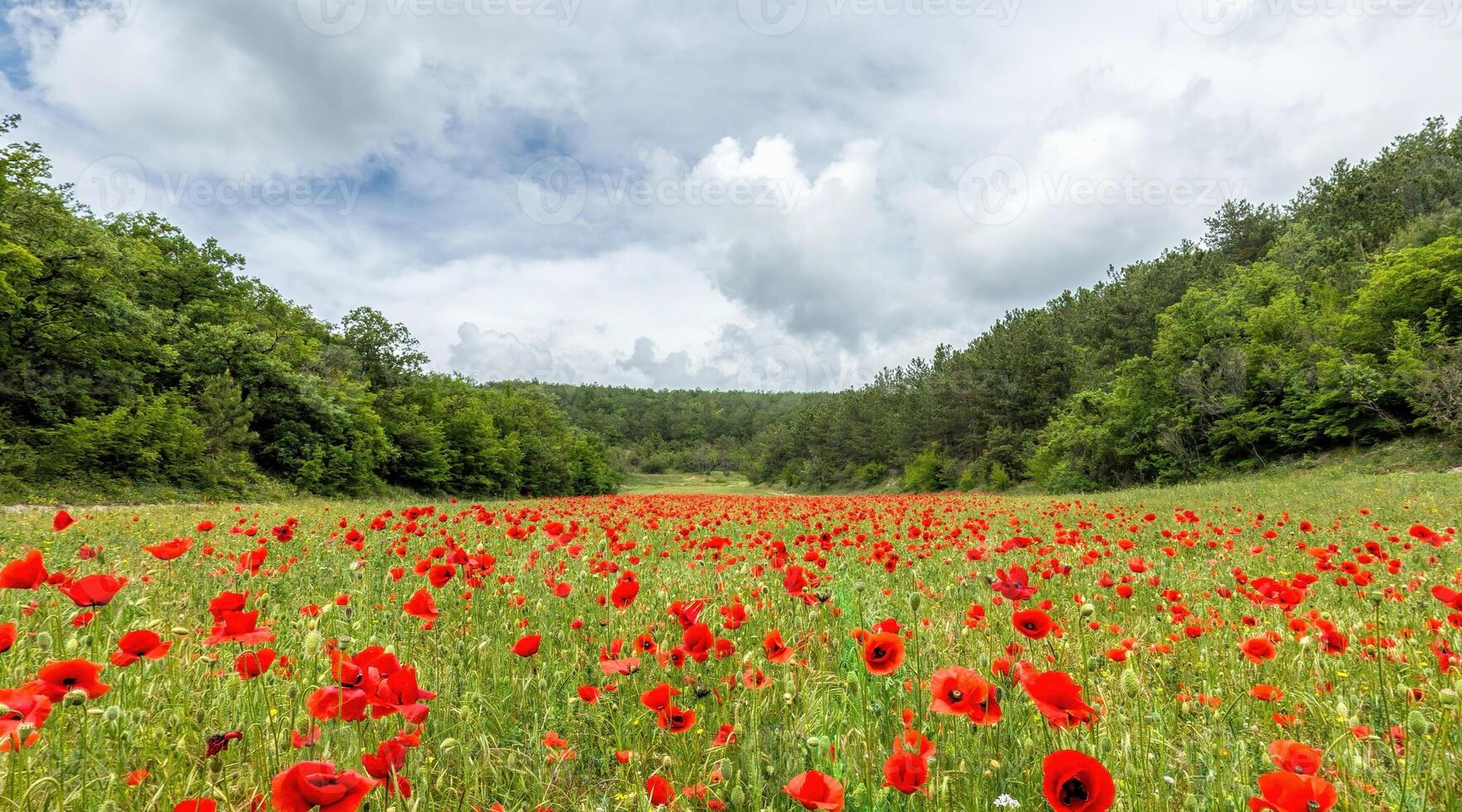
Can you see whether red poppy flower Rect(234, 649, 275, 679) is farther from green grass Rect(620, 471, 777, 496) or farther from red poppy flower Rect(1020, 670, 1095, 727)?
green grass Rect(620, 471, 777, 496)

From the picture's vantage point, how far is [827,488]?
66.8 meters

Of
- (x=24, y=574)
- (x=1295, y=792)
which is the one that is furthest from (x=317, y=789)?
(x=24, y=574)

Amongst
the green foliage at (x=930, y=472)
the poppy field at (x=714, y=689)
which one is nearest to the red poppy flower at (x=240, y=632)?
the poppy field at (x=714, y=689)

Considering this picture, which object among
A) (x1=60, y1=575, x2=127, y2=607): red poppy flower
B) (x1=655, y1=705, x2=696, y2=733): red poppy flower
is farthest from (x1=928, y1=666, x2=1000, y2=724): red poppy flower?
(x1=60, y1=575, x2=127, y2=607): red poppy flower

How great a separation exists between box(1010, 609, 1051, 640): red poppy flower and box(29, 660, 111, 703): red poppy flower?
2.50 meters

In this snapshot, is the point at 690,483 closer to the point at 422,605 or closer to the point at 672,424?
the point at 672,424

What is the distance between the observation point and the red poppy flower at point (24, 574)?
1.96 meters

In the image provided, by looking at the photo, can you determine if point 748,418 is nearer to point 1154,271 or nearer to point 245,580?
point 1154,271

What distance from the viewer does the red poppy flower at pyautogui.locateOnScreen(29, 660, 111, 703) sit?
1450 mm

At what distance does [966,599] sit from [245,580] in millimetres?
5450

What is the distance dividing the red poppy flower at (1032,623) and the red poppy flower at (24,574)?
314 cm

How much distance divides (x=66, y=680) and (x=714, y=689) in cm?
203

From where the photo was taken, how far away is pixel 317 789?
95 cm

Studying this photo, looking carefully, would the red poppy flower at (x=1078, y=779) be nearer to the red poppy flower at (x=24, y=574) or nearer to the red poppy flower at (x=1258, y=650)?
the red poppy flower at (x=1258, y=650)
